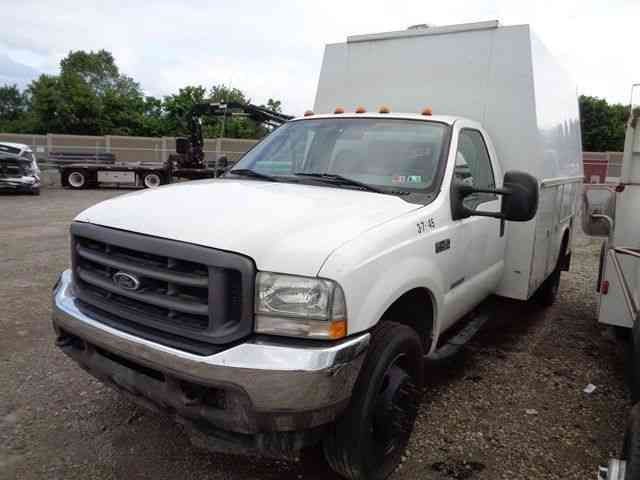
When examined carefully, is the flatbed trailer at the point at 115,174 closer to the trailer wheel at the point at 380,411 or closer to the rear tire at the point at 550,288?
the rear tire at the point at 550,288

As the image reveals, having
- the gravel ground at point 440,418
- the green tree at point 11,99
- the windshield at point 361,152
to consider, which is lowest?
the gravel ground at point 440,418

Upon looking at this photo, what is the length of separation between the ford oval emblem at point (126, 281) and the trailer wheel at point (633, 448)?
2245mm

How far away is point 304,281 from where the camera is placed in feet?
7.41

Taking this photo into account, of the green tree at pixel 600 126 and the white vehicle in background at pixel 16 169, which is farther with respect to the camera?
the green tree at pixel 600 126

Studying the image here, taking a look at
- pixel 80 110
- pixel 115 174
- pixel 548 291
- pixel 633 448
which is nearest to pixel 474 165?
pixel 633 448

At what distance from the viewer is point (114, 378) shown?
2609mm

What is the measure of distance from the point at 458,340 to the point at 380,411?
1.40 metres

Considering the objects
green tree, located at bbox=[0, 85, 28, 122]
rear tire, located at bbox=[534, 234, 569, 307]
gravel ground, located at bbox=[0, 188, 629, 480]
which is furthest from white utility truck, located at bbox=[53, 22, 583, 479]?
green tree, located at bbox=[0, 85, 28, 122]

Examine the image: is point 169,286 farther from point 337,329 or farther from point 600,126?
point 600,126

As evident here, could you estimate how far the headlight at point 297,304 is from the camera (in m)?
2.26

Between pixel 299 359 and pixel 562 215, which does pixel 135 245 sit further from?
pixel 562 215

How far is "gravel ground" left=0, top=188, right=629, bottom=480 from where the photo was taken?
2939 millimetres

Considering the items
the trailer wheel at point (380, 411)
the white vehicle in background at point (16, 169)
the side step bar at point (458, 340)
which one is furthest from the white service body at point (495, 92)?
the white vehicle in background at point (16, 169)

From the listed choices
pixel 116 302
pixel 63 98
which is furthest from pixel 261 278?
pixel 63 98
